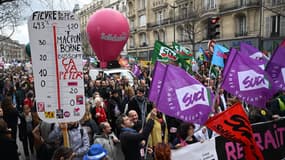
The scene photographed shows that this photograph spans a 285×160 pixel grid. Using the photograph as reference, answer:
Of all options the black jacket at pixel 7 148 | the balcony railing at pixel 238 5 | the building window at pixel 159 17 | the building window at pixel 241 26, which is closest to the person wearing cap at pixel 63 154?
the black jacket at pixel 7 148

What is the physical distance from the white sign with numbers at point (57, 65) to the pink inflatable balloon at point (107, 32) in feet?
26.7

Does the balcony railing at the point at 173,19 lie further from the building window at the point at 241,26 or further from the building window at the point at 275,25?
the building window at the point at 275,25

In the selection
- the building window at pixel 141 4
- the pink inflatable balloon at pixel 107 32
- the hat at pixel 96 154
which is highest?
the building window at pixel 141 4

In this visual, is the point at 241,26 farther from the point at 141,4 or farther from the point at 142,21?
the point at 141,4

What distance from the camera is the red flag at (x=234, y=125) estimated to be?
373cm

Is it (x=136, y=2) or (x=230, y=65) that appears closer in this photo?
(x=230, y=65)

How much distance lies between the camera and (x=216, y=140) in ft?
13.7

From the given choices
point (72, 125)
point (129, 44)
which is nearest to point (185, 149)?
point (72, 125)

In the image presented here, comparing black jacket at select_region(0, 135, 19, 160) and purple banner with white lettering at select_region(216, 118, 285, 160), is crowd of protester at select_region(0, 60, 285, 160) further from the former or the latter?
purple banner with white lettering at select_region(216, 118, 285, 160)

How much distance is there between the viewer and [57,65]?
3.19 meters

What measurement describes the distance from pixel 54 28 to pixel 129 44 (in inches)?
2070

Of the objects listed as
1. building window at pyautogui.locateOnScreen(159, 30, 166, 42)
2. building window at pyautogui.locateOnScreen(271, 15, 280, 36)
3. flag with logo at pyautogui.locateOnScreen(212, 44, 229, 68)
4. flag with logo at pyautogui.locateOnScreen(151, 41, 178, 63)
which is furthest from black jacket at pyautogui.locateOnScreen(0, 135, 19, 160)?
building window at pyautogui.locateOnScreen(159, 30, 166, 42)

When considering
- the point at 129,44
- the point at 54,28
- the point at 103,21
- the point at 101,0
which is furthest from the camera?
the point at 101,0

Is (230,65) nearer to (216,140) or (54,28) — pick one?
(216,140)
